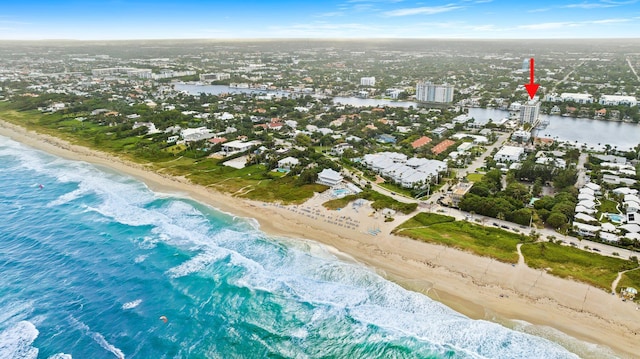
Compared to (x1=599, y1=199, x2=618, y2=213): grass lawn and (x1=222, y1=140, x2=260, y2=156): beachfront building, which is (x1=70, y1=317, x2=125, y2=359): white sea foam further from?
(x1=599, y1=199, x2=618, y2=213): grass lawn

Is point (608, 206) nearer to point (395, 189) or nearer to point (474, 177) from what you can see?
point (474, 177)

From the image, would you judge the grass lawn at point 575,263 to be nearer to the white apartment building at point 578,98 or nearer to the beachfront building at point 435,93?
the beachfront building at point 435,93

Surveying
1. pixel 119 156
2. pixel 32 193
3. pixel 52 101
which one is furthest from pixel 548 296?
pixel 52 101

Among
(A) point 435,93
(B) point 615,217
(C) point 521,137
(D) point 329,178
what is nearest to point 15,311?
(D) point 329,178

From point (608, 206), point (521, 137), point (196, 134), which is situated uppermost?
point (196, 134)

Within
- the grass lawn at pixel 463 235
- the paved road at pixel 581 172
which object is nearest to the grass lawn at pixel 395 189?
the grass lawn at pixel 463 235
